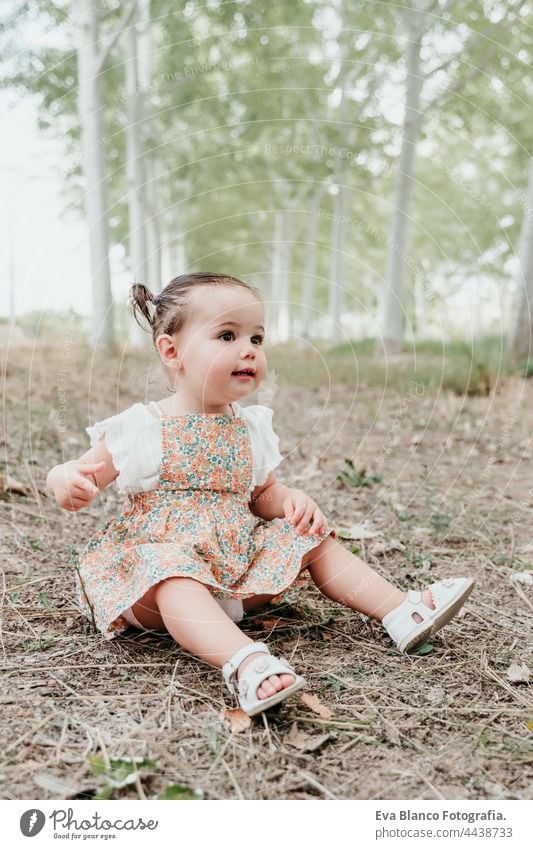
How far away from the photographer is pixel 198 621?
1.70 meters

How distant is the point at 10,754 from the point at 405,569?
1.45 metres

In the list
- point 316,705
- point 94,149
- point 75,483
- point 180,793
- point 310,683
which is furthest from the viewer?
point 94,149

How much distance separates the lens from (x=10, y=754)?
1400mm

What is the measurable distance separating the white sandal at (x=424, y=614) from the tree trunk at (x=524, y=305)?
5167 millimetres

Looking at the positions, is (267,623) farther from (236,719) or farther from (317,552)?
(236,719)

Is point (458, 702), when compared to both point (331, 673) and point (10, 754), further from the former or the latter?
point (10, 754)

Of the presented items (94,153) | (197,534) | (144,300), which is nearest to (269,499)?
(197,534)

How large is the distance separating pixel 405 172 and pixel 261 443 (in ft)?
24.2

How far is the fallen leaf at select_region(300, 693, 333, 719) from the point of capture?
1571mm

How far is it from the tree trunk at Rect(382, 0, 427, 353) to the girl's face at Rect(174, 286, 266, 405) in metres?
6.23

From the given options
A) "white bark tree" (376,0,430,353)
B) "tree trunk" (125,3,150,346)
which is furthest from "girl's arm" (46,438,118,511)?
"tree trunk" (125,3,150,346)

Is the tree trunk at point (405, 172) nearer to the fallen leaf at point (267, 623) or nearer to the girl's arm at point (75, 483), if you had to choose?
the fallen leaf at point (267, 623)

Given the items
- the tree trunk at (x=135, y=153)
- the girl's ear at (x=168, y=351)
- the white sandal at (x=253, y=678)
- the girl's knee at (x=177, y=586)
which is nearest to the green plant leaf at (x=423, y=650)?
the white sandal at (x=253, y=678)

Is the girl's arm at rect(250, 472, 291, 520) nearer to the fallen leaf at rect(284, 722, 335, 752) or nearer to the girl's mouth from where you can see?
the girl's mouth
